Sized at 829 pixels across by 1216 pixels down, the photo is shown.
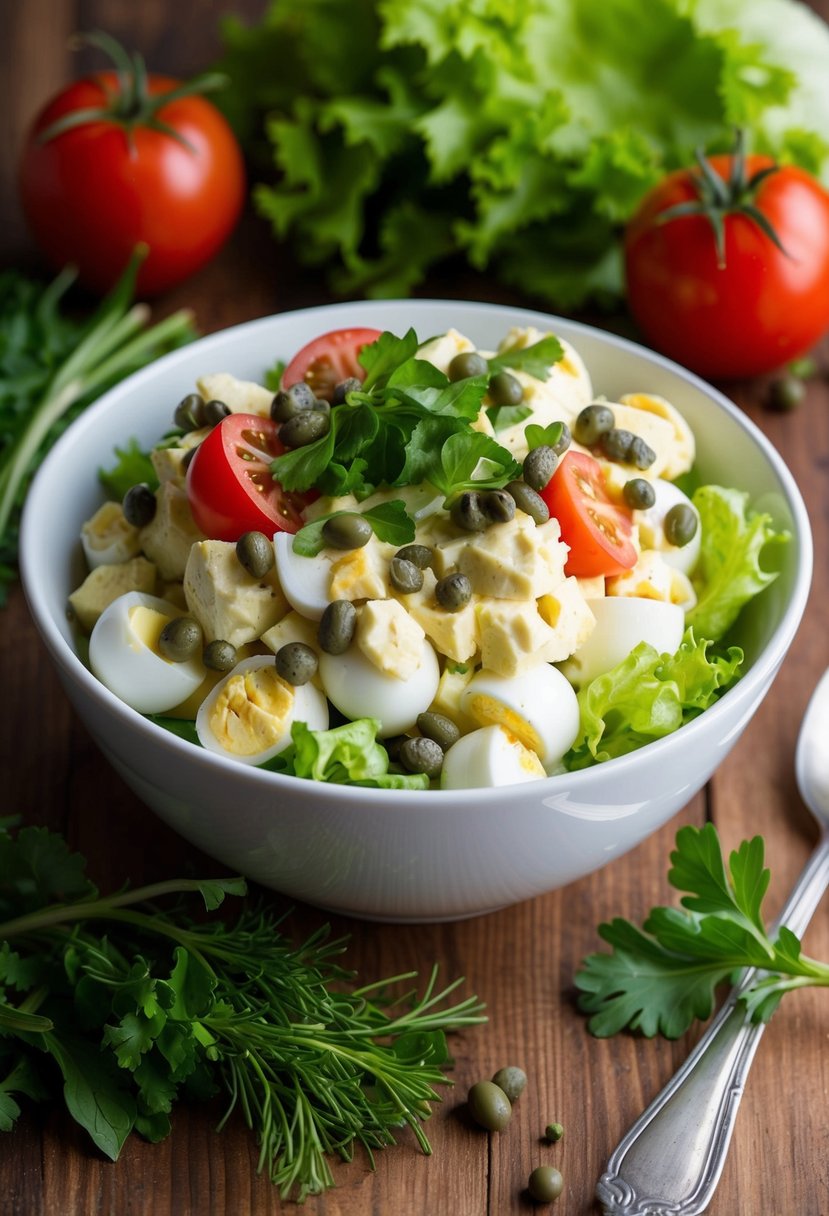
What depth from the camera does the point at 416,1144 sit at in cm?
239

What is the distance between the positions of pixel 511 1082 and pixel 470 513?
1.05m

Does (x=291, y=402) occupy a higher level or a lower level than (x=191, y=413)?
higher

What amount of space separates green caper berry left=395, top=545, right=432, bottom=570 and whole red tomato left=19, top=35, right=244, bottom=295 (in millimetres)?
2248

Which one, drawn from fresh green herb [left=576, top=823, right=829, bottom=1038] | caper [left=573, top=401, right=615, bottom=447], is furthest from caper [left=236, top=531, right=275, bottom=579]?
fresh green herb [left=576, top=823, right=829, bottom=1038]

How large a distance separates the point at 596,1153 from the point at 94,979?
956mm

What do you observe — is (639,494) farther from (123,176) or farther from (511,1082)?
(123,176)

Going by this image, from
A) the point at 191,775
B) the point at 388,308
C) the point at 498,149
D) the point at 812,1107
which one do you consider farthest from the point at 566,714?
the point at 498,149

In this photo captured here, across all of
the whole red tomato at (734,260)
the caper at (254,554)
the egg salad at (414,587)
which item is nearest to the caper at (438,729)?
the egg salad at (414,587)

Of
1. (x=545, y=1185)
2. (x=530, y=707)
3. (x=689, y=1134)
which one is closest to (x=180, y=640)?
(x=530, y=707)

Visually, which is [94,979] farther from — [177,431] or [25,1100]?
[177,431]

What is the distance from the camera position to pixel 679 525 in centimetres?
273

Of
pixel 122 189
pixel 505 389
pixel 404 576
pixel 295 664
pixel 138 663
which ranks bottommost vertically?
pixel 122 189

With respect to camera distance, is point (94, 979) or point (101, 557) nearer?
point (94, 979)

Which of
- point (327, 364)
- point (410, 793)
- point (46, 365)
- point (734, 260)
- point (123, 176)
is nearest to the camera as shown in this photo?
point (410, 793)
